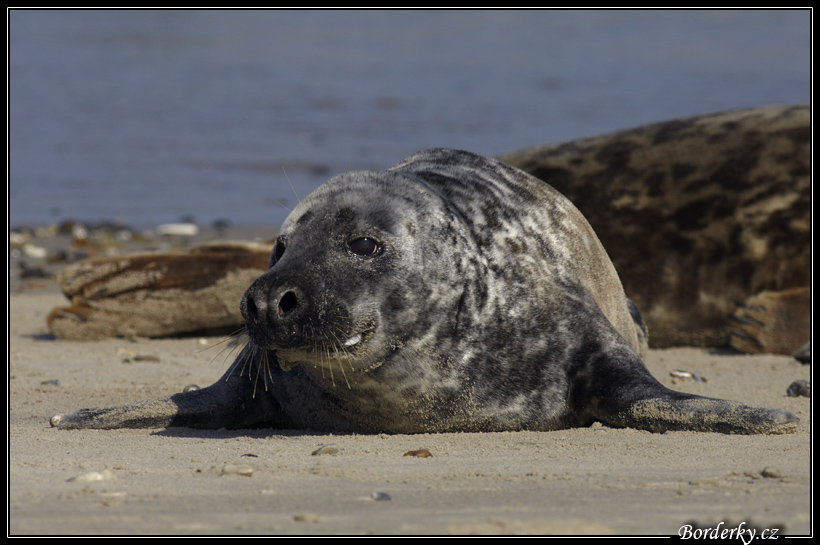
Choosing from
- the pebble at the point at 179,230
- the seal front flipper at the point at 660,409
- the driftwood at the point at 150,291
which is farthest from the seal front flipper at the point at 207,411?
the pebble at the point at 179,230

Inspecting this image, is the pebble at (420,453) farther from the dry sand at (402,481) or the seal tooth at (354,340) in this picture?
the seal tooth at (354,340)

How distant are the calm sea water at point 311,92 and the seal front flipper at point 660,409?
2444 millimetres

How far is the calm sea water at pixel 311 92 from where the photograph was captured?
1286 cm

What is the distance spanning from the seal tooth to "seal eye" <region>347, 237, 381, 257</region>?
0.99 ft

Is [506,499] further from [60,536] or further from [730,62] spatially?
[730,62]

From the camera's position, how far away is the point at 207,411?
418 cm

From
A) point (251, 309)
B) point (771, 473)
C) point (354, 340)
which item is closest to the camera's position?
point (771, 473)

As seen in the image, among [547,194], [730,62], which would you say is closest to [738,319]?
[547,194]

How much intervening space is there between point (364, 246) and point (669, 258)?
3.07m

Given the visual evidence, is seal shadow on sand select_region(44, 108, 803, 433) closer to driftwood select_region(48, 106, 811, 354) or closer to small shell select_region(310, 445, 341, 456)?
small shell select_region(310, 445, 341, 456)

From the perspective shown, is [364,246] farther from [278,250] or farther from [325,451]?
[325,451]

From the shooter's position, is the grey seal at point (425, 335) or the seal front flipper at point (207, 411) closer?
the grey seal at point (425, 335)

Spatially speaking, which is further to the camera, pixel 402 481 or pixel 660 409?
pixel 660 409

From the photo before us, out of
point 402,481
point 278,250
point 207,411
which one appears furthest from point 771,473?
point 207,411
